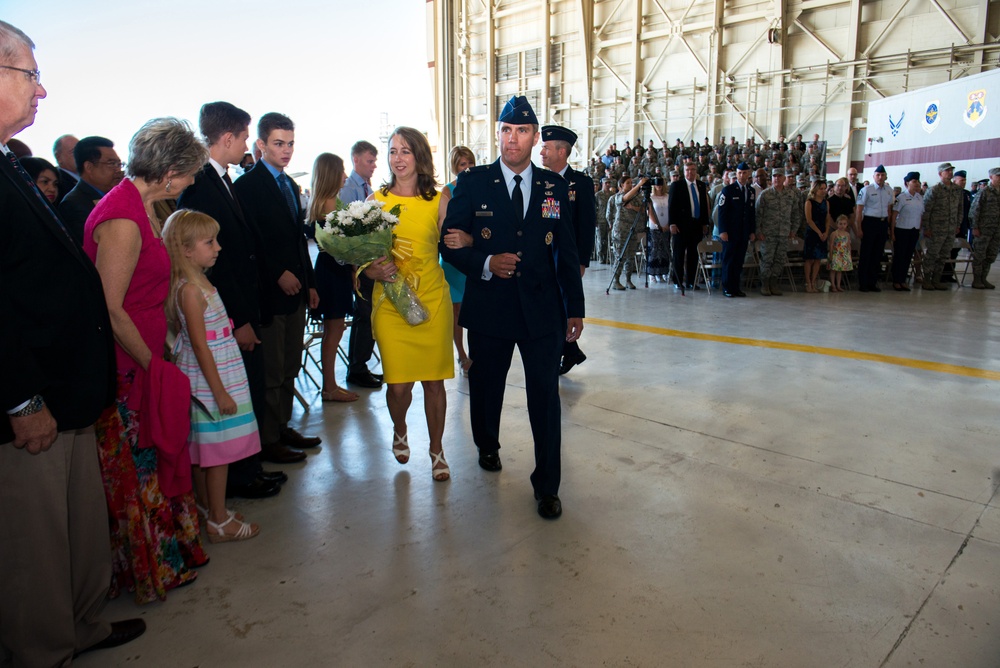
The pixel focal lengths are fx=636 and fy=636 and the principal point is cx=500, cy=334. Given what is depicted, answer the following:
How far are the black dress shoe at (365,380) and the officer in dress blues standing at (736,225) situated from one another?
592cm

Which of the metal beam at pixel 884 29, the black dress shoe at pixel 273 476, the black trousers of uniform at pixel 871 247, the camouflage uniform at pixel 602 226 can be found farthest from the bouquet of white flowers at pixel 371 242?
the metal beam at pixel 884 29

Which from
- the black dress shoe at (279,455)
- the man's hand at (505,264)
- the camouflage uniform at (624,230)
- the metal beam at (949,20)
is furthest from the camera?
the metal beam at (949,20)

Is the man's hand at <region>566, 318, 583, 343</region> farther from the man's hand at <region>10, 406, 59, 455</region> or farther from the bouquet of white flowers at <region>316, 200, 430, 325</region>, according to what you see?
the man's hand at <region>10, 406, 59, 455</region>

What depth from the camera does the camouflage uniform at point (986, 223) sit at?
9.16 m

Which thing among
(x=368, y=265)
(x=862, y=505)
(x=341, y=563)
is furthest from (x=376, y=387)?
(x=862, y=505)

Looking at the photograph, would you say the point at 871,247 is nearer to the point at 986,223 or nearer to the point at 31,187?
the point at 986,223

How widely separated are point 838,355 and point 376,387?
3.91 metres

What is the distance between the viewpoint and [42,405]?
165cm

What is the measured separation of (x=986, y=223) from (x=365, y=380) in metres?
9.37

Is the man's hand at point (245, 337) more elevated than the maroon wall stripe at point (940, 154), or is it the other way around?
the maroon wall stripe at point (940, 154)

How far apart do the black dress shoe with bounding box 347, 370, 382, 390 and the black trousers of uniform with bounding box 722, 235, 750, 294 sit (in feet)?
19.5

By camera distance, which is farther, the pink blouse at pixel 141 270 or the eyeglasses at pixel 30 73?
the pink blouse at pixel 141 270

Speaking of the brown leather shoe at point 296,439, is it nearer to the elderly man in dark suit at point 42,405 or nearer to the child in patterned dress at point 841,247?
the elderly man in dark suit at point 42,405

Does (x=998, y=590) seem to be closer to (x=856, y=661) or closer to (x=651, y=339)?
(x=856, y=661)
